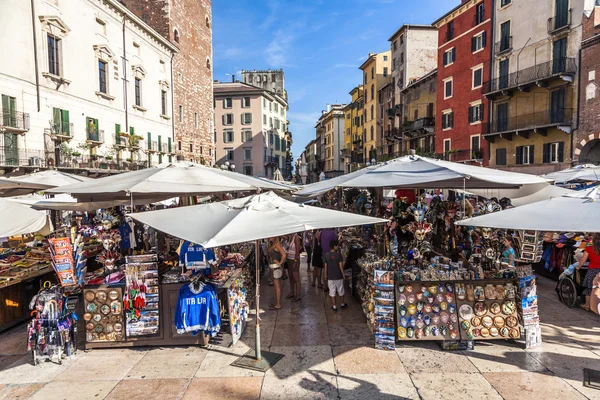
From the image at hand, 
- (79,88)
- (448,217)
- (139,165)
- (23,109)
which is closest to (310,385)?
(448,217)

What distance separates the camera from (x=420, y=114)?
3691 centimetres

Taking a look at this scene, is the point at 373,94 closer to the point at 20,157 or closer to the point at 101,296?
the point at 20,157

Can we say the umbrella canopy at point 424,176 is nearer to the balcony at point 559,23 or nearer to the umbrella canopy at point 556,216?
the umbrella canopy at point 556,216

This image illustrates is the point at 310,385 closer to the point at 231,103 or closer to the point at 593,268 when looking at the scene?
the point at 593,268

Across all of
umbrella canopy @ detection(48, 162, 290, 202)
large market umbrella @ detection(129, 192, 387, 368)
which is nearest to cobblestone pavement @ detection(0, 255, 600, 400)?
large market umbrella @ detection(129, 192, 387, 368)

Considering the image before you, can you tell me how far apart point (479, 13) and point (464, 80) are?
488 cm

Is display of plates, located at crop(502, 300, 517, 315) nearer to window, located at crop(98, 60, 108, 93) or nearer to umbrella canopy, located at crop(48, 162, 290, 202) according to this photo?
umbrella canopy, located at crop(48, 162, 290, 202)

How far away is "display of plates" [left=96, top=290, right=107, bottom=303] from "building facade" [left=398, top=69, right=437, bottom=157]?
30.9 metres

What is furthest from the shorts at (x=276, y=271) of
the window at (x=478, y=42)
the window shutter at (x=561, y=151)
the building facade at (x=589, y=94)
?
the window at (x=478, y=42)

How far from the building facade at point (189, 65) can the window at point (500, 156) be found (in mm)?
25076

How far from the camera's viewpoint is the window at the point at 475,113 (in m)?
28.6

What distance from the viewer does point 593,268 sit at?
6691 mm

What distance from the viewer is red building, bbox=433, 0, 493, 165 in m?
28.5

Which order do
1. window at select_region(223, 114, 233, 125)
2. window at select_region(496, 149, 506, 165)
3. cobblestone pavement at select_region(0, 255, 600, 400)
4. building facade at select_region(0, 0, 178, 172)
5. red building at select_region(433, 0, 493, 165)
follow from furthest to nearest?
window at select_region(223, 114, 233, 125)
red building at select_region(433, 0, 493, 165)
window at select_region(496, 149, 506, 165)
building facade at select_region(0, 0, 178, 172)
cobblestone pavement at select_region(0, 255, 600, 400)
